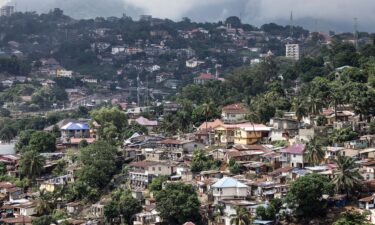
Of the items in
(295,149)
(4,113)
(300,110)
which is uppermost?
(300,110)

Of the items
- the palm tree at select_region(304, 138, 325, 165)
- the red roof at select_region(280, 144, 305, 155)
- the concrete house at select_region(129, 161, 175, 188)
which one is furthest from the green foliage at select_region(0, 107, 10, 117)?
the palm tree at select_region(304, 138, 325, 165)

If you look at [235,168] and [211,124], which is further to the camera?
[211,124]

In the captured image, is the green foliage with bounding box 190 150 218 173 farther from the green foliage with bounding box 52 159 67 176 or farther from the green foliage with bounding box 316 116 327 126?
the green foliage with bounding box 52 159 67 176

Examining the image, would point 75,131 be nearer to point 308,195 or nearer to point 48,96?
point 308,195

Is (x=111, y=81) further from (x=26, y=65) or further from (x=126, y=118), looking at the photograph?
(x=126, y=118)

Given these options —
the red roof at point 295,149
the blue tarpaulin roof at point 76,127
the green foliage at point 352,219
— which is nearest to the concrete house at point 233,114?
the blue tarpaulin roof at point 76,127

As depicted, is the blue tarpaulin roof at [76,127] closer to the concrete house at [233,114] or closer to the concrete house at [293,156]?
the concrete house at [233,114]

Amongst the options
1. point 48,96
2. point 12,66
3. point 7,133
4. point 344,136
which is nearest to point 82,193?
point 344,136
